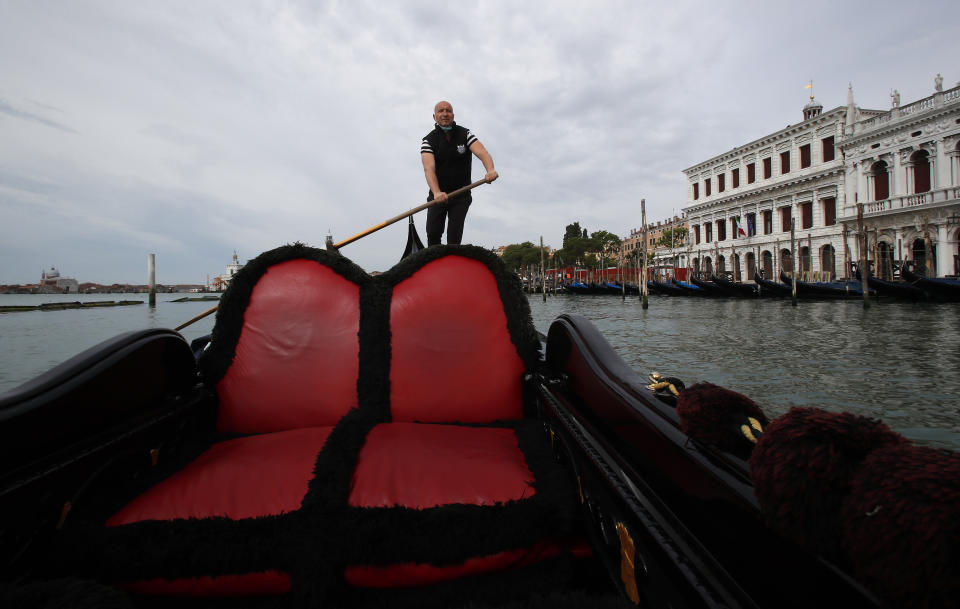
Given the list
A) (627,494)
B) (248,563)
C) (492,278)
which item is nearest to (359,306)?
(492,278)

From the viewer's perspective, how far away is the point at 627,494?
24.3 inches

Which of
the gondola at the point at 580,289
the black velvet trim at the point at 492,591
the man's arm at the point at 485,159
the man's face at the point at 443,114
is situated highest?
the man's face at the point at 443,114

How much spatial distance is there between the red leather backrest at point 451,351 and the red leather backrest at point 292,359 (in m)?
0.13

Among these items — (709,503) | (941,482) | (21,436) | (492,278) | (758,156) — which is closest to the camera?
(941,482)

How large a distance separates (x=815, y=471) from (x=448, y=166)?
2.22 m

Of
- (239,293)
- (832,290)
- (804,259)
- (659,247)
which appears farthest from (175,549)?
(659,247)

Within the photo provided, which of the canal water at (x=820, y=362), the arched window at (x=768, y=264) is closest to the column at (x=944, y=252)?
the arched window at (x=768, y=264)

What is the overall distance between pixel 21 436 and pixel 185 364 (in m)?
0.44

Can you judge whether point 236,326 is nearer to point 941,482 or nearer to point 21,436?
point 21,436

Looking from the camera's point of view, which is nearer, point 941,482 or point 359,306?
point 941,482

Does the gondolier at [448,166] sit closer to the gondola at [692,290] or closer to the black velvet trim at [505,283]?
the black velvet trim at [505,283]

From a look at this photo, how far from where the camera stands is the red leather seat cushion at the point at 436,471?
83cm

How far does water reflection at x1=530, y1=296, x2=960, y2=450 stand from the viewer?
2.71 m

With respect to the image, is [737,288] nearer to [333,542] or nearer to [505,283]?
[505,283]
